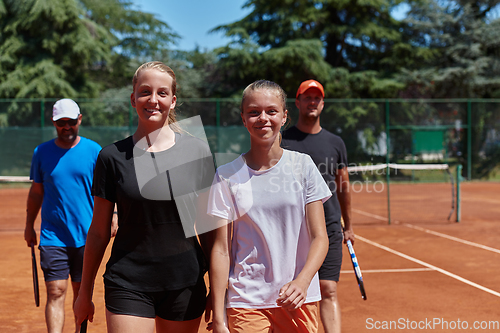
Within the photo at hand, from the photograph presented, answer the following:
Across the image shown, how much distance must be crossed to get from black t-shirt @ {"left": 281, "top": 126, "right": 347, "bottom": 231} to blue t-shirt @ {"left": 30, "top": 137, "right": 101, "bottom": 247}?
1.57 meters

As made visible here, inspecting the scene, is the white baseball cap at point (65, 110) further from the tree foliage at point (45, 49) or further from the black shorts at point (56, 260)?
the tree foliage at point (45, 49)

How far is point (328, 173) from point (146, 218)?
2062mm

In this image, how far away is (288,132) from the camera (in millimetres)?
4133

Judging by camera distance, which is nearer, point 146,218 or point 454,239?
point 146,218

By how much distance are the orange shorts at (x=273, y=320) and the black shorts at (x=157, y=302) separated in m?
0.19

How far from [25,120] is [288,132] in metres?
15.7

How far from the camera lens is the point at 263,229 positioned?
2182 mm

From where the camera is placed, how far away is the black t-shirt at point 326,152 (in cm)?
387

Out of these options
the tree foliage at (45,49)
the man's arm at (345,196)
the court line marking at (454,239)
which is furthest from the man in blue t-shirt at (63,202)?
the tree foliage at (45,49)

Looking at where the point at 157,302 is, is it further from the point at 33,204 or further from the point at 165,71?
the point at 33,204

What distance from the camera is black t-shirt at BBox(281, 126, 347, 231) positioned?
152 inches

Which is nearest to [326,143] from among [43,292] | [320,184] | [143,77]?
[320,184]

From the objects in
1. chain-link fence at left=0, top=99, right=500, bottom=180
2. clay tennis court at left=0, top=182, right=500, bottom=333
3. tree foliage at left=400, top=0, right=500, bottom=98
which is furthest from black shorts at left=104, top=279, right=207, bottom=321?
tree foliage at left=400, top=0, right=500, bottom=98

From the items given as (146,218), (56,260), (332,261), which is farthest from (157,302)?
(332,261)
